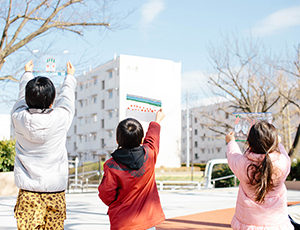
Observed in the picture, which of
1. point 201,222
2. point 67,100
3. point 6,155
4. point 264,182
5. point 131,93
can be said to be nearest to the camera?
point 264,182

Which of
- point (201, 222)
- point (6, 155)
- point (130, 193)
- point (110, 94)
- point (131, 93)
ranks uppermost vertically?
point (110, 94)

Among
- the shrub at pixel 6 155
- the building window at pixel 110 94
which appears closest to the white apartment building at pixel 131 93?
the building window at pixel 110 94

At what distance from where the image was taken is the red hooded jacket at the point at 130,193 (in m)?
2.60

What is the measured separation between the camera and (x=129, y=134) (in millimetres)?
2668

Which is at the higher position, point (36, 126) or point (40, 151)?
point (36, 126)

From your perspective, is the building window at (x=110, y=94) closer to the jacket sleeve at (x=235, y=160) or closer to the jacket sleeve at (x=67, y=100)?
the jacket sleeve at (x=67, y=100)

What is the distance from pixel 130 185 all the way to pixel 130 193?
66 millimetres

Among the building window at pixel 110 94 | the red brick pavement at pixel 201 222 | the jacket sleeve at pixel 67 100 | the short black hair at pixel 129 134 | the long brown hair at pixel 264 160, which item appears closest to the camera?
the long brown hair at pixel 264 160

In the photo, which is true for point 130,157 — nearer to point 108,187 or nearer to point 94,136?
point 108,187

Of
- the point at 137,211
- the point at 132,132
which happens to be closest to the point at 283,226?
the point at 137,211

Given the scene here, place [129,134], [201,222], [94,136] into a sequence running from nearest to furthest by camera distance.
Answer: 1. [129,134]
2. [201,222]
3. [94,136]

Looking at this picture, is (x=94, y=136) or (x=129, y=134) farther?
(x=94, y=136)

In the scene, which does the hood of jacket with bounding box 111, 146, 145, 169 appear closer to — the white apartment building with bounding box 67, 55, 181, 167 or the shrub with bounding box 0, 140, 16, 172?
the shrub with bounding box 0, 140, 16, 172

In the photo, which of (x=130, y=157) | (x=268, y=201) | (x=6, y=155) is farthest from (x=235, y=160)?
(x=6, y=155)
